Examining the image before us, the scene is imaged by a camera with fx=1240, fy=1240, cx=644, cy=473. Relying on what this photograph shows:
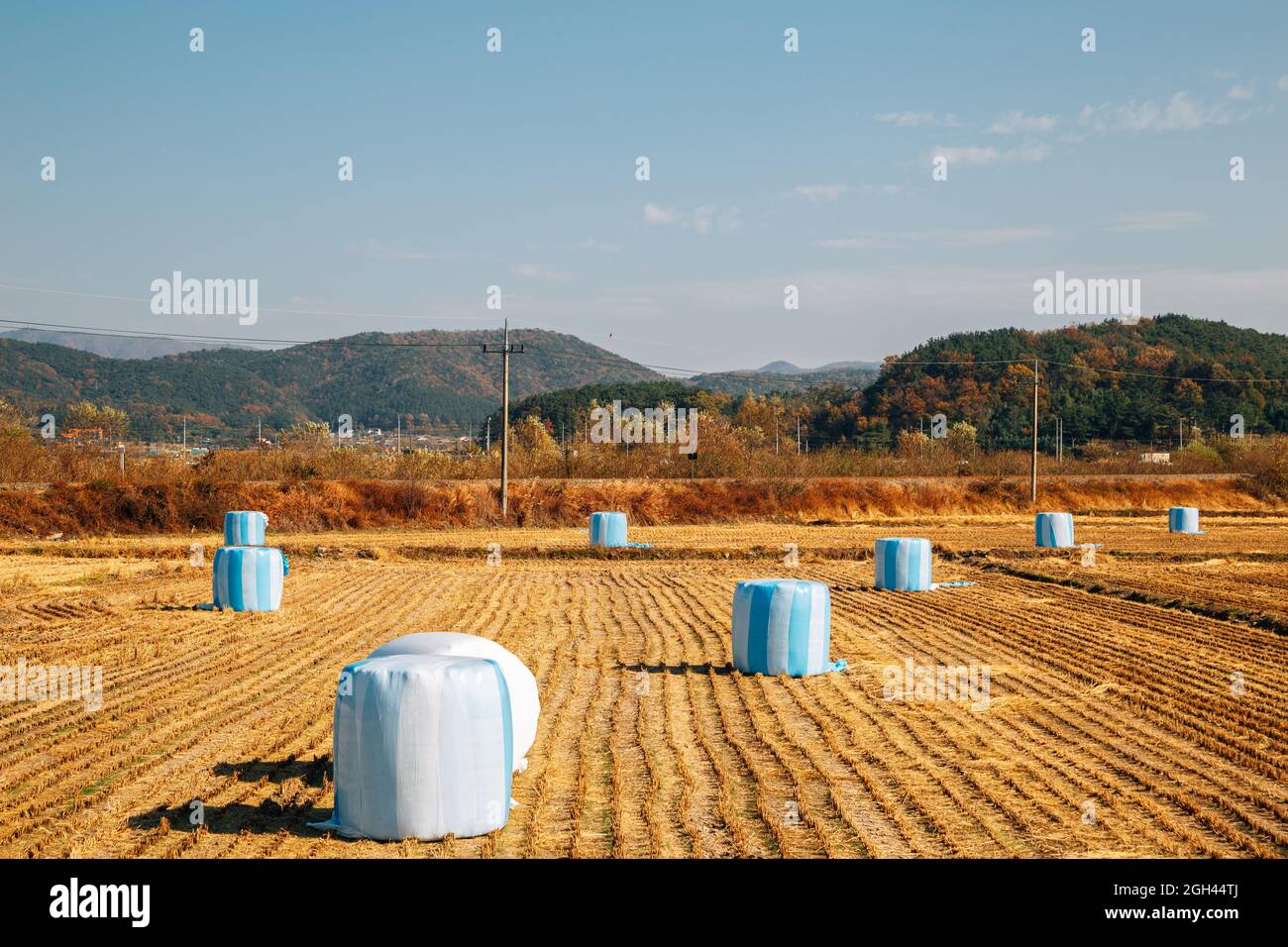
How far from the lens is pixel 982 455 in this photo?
6103cm

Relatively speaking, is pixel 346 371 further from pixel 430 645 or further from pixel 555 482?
pixel 430 645

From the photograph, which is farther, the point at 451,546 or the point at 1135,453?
the point at 1135,453

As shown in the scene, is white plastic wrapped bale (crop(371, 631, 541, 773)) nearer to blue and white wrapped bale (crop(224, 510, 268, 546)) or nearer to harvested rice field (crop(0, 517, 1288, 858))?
harvested rice field (crop(0, 517, 1288, 858))

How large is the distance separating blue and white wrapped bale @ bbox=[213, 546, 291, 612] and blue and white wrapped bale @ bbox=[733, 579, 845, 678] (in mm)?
8273

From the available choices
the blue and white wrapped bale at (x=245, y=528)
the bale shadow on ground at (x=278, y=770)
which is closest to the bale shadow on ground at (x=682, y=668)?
the bale shadow on ground at (x=278, y=770)

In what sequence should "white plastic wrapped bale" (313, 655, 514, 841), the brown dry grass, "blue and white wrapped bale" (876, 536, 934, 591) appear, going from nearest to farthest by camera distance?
"white plastic wrapped bale" (313, 655, 514, 841)
"blue and white wrapped bale" (876, 536, 934, 591)
the brown dry grass

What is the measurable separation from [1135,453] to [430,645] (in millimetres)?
66129

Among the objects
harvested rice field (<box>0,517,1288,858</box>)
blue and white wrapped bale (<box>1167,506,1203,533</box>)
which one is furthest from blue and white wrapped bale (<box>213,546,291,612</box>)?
blue and white wrapped bale (<box>1167,506,1203,533</box>)

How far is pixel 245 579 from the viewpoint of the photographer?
718 inches

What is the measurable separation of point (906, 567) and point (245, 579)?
11086 mm

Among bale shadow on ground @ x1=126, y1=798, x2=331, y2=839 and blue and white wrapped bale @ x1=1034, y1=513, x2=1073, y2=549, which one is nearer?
bale shadow on ground @ x1=126, y1=798, x2=331, y2=839

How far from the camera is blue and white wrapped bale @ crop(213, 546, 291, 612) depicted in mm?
18203

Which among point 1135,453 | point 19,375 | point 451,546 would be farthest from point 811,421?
point 19,375
